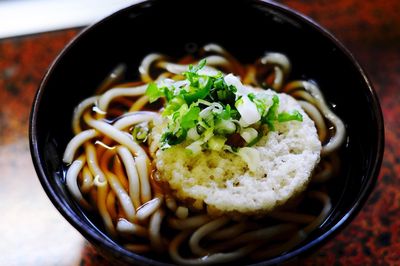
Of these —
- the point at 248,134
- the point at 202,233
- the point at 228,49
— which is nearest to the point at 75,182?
the point at 202,233

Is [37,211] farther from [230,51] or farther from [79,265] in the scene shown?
Answer: [230,51]

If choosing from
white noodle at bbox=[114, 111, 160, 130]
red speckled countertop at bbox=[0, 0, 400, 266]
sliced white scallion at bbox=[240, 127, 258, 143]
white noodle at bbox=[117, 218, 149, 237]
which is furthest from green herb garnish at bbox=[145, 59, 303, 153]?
red speckled countertop at bbox=[0, 0, 400, 266]

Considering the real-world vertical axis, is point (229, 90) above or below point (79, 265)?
above

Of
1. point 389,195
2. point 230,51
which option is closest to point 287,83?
point 230,51

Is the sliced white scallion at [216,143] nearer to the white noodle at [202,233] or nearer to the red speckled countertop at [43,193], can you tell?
the white noodle at [202,233]

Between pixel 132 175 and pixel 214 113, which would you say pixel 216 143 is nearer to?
pixel 214 113

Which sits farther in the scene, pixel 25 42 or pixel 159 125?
pixel 25 42

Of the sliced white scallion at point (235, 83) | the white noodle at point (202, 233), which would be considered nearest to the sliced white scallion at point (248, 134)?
the sliced white scallion at point (235, 83)

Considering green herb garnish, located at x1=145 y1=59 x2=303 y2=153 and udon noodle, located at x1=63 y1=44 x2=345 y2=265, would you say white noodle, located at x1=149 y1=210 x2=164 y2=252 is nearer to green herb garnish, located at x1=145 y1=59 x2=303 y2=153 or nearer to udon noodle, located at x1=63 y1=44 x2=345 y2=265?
udon noodle, located at x1=63 y1=44 x2=345 y2=265
